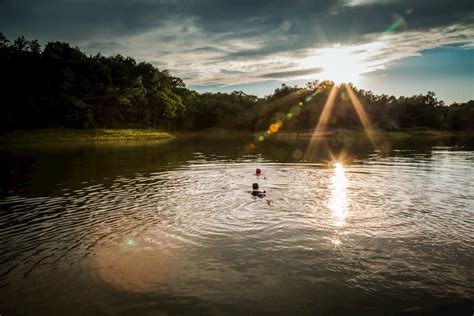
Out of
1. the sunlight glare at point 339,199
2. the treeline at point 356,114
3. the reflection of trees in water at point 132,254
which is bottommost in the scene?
the reflection of trees in water at point 132,254

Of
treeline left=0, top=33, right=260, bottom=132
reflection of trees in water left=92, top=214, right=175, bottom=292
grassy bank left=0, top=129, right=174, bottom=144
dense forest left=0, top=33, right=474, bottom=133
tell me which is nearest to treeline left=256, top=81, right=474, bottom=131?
dense forest left=0, top=33, right=474, bottom=133

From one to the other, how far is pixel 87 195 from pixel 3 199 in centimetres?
516

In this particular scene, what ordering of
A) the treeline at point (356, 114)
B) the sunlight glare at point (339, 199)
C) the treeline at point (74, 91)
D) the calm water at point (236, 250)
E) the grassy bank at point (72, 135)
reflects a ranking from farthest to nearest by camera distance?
the treeline at point (356, 114), the treeline at point (74, 91), the grassy bank at point (72, 135), the sunlight glare at point (339, 199), the calm water at point (236, 250)

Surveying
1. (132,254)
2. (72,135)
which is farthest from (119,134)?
(132,254)

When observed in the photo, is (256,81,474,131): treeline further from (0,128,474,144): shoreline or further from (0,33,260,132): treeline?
(0,33,260,132): treeline

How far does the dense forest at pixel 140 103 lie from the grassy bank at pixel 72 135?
4581 mm

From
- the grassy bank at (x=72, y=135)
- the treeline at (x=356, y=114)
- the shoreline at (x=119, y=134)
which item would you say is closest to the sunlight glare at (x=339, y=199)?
the grassy bank at (x=72, y=135)

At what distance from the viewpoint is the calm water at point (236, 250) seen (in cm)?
942

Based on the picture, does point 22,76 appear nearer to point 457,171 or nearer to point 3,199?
point 3,199

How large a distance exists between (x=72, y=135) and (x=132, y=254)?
298ft

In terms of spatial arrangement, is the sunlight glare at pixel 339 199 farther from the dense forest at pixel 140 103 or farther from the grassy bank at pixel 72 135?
the dense forest at pixel 140 103

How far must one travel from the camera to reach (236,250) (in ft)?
42.6

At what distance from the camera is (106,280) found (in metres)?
10.7

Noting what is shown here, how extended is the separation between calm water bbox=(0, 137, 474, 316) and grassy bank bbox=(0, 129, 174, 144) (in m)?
69.9
